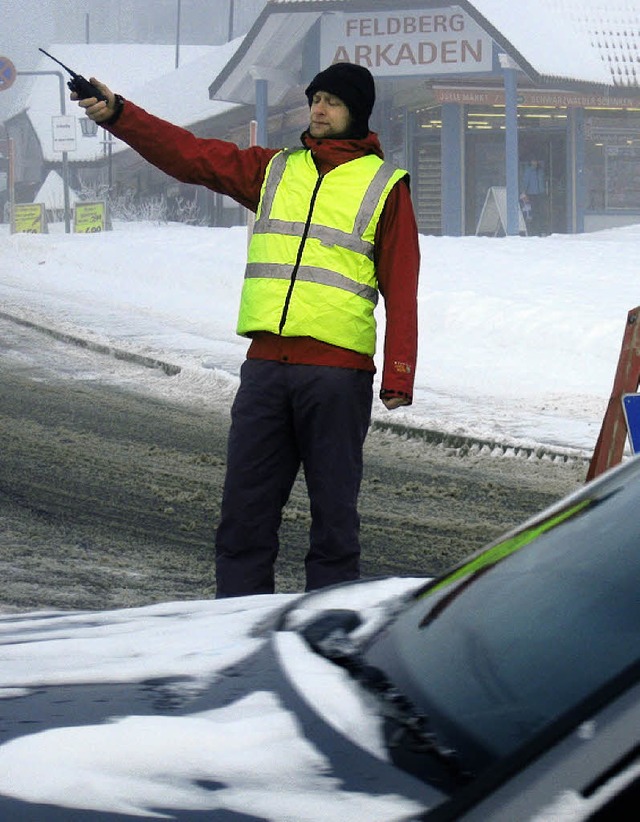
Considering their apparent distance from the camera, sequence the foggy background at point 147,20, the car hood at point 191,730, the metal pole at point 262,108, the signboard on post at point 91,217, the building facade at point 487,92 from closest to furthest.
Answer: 1. the car hood at point 191,730
2. the building facade at point 487,92
3. the metal pole at point 262,108
4. the signboard on post at point 91,217
5. the foggy background at point 147,20

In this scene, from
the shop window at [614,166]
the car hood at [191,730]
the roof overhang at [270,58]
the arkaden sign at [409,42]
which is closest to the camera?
the car hood at [191,730]

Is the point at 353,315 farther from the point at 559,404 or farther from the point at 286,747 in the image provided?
the point at 559,404

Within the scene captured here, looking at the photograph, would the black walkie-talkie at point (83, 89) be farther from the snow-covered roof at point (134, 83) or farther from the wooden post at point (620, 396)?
the snow-covered roof at point (134, 83)

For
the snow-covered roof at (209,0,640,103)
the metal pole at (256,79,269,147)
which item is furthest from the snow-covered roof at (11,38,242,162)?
the metal pole at (256,79,269,147)

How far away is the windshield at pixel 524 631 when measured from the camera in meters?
1.63

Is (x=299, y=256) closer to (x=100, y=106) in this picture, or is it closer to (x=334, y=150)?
(x=334, y=150)

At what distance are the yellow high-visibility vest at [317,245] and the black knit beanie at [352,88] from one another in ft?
0.36

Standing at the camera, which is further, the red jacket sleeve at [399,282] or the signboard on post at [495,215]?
the signboard on post at [495,215]

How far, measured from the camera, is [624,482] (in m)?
2.18

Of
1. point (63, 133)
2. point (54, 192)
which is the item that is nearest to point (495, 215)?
point (63, 133)

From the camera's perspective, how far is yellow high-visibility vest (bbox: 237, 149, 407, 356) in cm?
425

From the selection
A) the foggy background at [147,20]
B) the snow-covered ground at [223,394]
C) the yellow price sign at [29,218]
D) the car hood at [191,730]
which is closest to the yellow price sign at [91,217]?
the yellow price sign at [29,218]

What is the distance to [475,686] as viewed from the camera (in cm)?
179

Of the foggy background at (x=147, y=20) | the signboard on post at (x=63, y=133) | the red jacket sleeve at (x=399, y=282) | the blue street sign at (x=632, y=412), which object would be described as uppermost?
the foggy background at (x=147, y=20)
